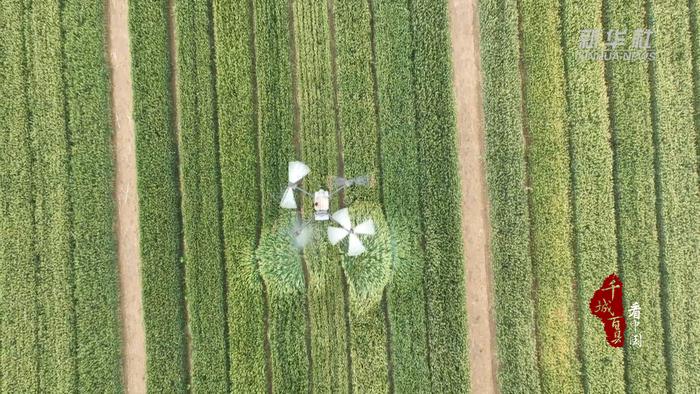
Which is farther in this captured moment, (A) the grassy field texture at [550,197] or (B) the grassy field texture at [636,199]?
(A) the grassy field texture at [550,197]

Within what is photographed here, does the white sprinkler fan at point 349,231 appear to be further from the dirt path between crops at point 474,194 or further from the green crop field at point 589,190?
the green crop field at point 589,190

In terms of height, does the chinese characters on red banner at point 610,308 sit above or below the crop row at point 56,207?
below

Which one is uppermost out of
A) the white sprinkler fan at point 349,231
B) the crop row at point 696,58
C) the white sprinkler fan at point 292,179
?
the crop row at point 696,58

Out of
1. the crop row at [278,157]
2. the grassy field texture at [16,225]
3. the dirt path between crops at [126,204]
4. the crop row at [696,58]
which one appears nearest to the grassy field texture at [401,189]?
the crop row at [278,157]

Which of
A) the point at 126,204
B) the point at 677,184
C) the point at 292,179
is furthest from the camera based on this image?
the point at 126,204

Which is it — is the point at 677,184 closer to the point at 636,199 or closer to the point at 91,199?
the point at 636,199

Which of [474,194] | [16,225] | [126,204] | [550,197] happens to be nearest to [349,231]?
[474,194]

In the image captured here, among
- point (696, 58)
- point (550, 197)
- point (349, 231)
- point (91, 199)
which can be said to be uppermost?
point (696, 58)
